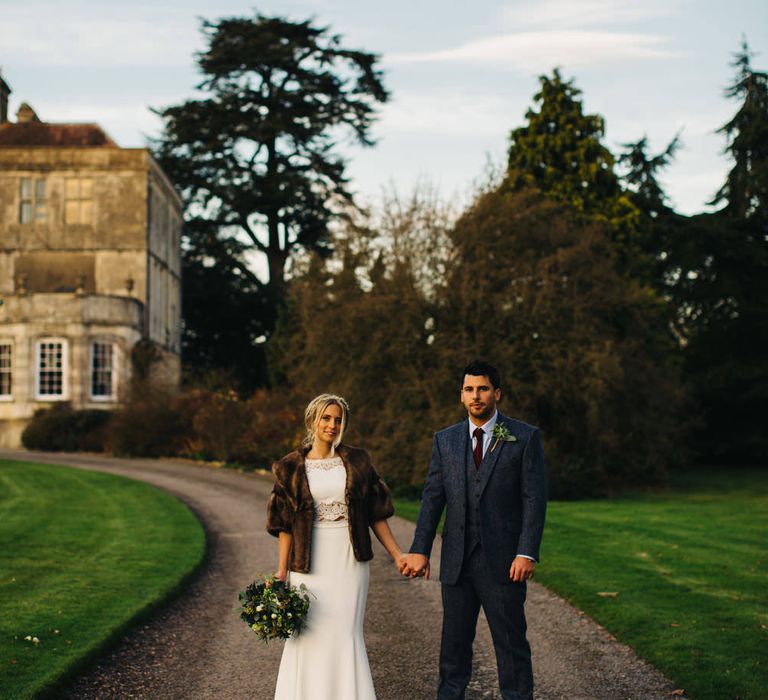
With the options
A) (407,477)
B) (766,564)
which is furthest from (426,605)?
(407,477)

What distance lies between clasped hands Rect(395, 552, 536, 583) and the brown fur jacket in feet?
0.67

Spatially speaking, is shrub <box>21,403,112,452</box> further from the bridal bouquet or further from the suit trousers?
the suit trousers

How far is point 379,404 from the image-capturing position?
79.5 feet

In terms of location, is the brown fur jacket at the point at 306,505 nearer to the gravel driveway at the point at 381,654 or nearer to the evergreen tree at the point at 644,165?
the gravel driveway at the point at 381,654

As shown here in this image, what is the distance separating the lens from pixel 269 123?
45125 millimetres

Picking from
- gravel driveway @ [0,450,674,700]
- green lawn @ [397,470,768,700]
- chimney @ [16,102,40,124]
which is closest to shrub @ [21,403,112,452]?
green lawn @ [397,470,768,700]

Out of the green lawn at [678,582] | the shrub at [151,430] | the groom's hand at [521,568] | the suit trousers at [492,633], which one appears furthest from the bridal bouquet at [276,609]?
the shrub at [151,430]

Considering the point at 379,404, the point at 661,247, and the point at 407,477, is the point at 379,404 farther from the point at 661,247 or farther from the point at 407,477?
the point at 661,247

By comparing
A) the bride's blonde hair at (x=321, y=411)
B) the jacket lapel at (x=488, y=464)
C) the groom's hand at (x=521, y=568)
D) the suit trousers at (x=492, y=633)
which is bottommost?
the suit trousers at (x=492, y=633)

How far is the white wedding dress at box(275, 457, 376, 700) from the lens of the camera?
5723mm

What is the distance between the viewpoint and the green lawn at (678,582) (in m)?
7.49

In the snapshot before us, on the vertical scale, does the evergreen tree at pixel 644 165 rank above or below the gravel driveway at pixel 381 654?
above

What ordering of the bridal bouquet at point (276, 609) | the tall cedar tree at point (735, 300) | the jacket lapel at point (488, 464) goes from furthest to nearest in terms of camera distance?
the tall cedar tree at point (735, 300)
the jacket lapel at point (488, 464)
the bridal bouquet at point (276, 609)

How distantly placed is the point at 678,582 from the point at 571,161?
24473mm
